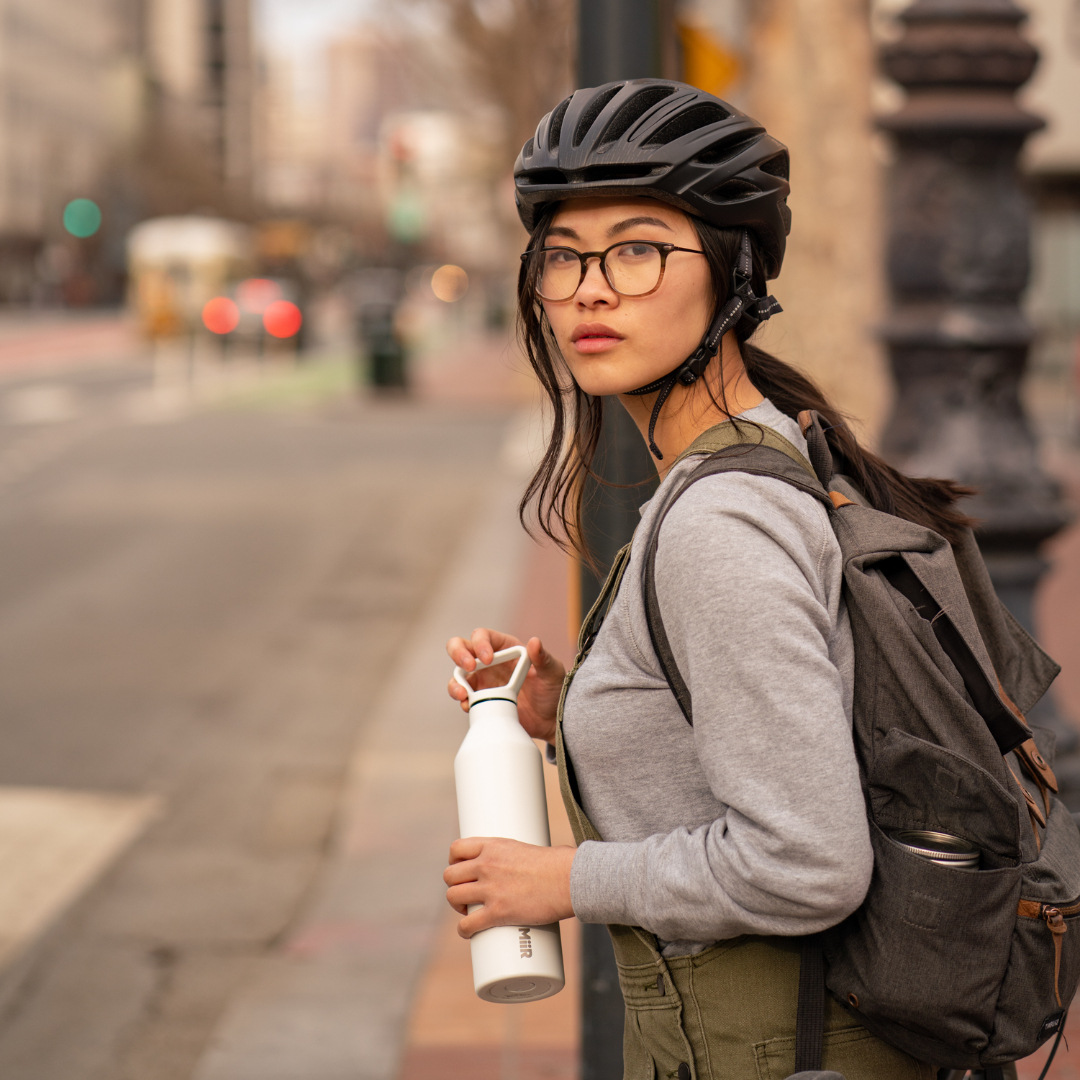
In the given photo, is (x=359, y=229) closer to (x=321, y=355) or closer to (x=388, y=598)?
(x=321, y=355)

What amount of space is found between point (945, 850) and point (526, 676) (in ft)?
2.44

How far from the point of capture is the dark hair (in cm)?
192

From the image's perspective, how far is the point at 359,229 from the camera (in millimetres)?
124562

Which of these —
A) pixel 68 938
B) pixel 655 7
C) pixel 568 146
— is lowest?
pixel 68 938

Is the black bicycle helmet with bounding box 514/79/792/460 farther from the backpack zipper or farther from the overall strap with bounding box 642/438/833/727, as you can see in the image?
the backpack zipper

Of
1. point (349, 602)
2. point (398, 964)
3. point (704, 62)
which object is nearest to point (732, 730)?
point (398, 964)

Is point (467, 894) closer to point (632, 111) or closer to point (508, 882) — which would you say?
point (508, 882)

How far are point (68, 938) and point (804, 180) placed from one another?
11.2 meters

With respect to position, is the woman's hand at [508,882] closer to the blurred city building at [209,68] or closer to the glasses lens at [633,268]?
the glasses lens at [633,268]

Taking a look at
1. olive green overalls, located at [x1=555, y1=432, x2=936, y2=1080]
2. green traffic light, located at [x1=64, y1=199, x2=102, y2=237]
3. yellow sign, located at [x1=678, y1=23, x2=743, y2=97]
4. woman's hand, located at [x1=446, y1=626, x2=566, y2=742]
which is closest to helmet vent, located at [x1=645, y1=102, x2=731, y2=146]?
olive green overalls, located at [x1=555, y1=432, x2=936, y2=1080]

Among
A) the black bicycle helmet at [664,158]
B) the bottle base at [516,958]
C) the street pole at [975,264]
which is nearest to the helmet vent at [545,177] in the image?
the black bicycle helmet at [664,158]

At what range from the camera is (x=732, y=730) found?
163 centimetres

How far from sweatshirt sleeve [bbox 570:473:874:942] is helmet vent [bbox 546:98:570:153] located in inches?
22.3

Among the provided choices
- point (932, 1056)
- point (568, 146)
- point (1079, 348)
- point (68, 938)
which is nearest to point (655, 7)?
point (568, 146)
